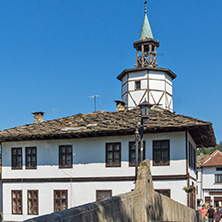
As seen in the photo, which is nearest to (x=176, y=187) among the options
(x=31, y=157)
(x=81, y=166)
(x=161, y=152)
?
(x=161, y=152)

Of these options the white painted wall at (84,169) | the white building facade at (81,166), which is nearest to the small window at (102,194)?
the white building facade at (81,166)

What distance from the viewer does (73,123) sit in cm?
2412

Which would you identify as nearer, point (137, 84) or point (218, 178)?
point (137, 84)

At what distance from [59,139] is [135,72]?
1159cm

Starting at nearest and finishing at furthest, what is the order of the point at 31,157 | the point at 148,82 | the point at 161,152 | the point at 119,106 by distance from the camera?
1. the point at 161,152
2. the point at 31,157
3. the point at 119,106
4. the point at 148,82

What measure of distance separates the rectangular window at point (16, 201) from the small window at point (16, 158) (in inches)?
60.6

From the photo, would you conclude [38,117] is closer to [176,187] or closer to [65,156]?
[65,156]

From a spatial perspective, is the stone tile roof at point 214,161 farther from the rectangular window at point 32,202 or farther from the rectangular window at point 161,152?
the rectangular window at point 32,202

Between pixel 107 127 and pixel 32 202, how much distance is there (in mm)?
6587

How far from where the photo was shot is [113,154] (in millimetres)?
21344

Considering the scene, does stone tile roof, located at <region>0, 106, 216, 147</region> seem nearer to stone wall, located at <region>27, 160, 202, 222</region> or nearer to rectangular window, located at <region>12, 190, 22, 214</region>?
rectangular window, located at <region>12, 190, 22, 214</region>

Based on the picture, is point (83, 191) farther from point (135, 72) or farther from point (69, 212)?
point (69, 212)

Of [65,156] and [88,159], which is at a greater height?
[65,156]

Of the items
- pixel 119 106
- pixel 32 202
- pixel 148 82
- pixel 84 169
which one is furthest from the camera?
pixel 148 82
